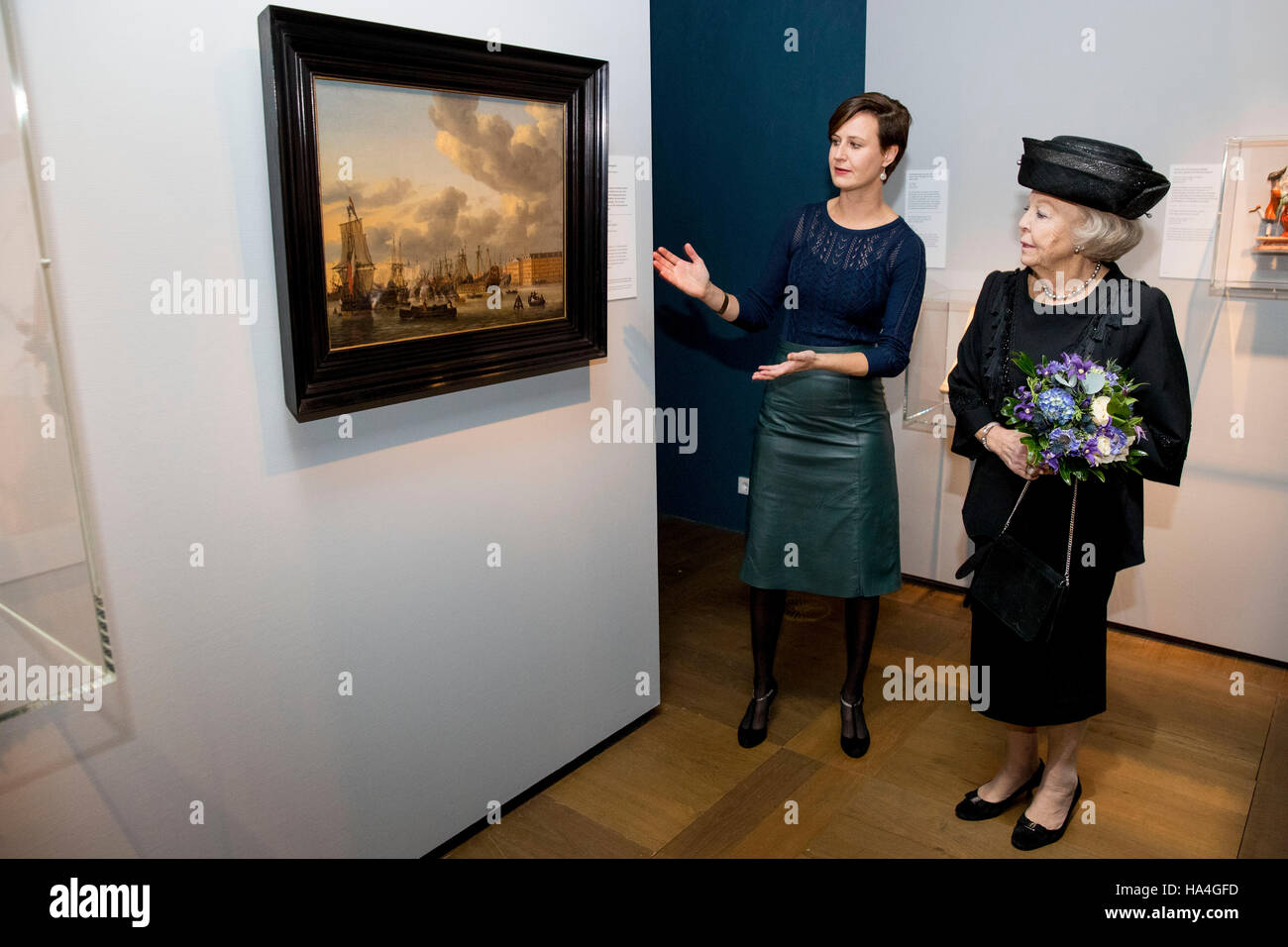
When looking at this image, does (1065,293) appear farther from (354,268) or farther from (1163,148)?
(354,268)

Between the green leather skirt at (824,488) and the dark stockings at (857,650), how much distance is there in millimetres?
98

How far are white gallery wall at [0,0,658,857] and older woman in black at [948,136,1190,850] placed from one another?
1138 mm

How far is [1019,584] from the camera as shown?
2.72 meters

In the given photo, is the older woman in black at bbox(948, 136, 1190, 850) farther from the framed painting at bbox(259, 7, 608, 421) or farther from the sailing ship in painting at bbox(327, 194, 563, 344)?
the sailing ship in painting at bbox(327, 194, 563, 344)

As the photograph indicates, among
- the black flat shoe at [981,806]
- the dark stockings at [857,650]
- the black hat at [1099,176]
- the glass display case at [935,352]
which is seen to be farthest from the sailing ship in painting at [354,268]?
the glass display case at [935,352]

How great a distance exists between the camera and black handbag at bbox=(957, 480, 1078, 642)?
2672mm

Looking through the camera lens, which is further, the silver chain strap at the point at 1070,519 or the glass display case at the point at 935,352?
the glass display case at the point at 935,352

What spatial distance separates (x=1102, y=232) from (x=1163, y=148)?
164 centimetres

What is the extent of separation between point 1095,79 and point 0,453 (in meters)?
3.98

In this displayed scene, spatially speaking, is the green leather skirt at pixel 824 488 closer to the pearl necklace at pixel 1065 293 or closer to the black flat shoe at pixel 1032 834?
the pearl necklace at pixel 1065 293

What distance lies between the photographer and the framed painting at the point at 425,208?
2.16 metres

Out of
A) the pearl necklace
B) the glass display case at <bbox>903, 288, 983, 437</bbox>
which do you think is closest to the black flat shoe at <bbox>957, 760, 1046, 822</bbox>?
the pearl necklace

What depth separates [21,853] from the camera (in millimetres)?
2004

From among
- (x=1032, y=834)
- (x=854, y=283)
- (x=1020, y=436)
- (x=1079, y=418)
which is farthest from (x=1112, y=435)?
(x=1032, y=834)
